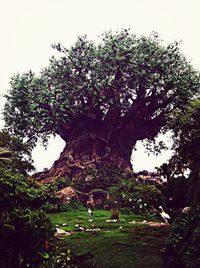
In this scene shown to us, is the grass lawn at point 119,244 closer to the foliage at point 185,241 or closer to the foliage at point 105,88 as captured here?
the foliage at point 185,241

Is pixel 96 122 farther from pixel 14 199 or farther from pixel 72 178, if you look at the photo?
pixel 14 199

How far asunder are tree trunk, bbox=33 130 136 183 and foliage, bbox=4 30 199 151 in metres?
0.75

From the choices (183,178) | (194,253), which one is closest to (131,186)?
(183,178)

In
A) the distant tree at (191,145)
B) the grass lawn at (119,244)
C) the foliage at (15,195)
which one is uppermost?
the distant tree at (191,145)

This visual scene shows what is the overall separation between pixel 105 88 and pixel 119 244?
16.4 meters

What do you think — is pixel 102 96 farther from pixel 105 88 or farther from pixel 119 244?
pixel 119 244

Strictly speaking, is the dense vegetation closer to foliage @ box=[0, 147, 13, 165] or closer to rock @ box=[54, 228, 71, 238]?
rock @ box=[54, 228, 71, 238]

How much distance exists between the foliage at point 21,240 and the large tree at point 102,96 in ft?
55.5

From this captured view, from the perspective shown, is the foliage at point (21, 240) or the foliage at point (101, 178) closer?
the foliage at point (21, 240)

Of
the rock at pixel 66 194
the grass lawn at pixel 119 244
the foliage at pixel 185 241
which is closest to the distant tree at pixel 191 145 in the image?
the foliage at pixel 185 241

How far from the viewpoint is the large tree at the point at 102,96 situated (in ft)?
78.5

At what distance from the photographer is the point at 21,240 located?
6.43 metres

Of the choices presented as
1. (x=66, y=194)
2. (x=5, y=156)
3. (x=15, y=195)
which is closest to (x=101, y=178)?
(x=66, y=194)

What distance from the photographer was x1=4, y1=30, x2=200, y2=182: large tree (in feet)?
78.5
